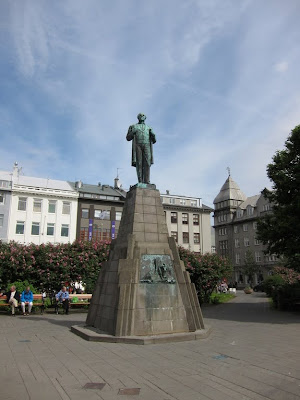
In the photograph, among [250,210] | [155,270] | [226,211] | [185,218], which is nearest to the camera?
[155,270]

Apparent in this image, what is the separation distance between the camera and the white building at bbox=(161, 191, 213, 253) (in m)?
59.2

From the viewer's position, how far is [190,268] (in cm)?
2666

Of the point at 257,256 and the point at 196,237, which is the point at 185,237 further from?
the point at 257,256

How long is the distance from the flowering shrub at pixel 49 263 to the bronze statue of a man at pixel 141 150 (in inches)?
510

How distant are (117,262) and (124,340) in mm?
2685

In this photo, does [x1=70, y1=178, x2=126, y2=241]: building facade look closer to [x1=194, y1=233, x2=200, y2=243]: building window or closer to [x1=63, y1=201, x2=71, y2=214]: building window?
[x1=63, y1=201, x2=71, y2=214]: building window

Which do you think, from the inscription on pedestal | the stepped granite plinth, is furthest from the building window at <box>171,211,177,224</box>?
the inscription on pedestal

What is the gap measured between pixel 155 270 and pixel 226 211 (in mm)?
70143

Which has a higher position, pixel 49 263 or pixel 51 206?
pixel 51 206

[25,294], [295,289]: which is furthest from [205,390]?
[295,289]

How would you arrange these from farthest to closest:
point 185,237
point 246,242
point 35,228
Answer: point 246,242
point 185,237
point 35,228

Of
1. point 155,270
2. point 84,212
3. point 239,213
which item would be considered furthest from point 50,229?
point 239,213

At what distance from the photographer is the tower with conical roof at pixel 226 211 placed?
3022 inches

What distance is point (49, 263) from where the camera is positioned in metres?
22.6
